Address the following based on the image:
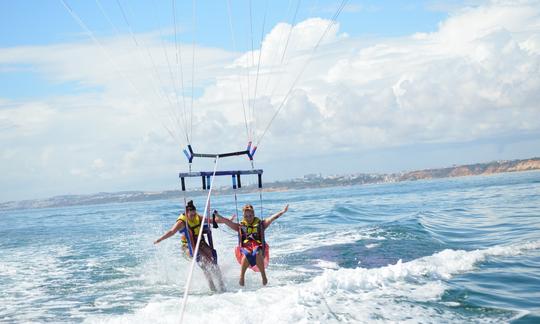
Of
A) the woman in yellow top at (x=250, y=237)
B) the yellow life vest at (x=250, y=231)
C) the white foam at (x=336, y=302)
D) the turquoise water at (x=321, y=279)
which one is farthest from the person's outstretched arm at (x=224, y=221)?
the white foam at (x=336, y=302)

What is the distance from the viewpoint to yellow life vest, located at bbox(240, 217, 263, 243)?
1138 centimetres

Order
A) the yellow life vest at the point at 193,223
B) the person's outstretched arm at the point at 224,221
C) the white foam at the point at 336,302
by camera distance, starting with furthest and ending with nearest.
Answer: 1. the yellow life vest at the point at 193,223
2. the person's outstretched arm at the point at 224,221
3. the white foam at the point at 336,302

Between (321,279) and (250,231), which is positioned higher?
(250,231)

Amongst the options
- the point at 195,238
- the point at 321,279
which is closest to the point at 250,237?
the point at 195,238

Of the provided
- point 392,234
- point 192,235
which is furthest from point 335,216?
point 192,235

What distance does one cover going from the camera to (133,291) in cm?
1140

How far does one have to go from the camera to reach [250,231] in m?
11.4

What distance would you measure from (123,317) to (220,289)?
2.53 metres

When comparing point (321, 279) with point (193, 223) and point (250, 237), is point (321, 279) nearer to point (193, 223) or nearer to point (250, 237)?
point (250, 237)

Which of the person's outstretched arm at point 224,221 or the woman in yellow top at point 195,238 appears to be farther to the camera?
the woman in yellow top at point 195,238

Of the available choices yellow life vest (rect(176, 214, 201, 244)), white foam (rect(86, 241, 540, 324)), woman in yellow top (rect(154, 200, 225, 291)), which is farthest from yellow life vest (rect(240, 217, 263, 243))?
white foam (rect(86, 241, 540, 324))

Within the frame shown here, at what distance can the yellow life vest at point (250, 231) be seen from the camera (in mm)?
11375

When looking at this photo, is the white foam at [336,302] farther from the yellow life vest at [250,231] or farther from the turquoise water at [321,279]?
the yellow life vest at [250,231]

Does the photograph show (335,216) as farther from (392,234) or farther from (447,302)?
(447,302)
